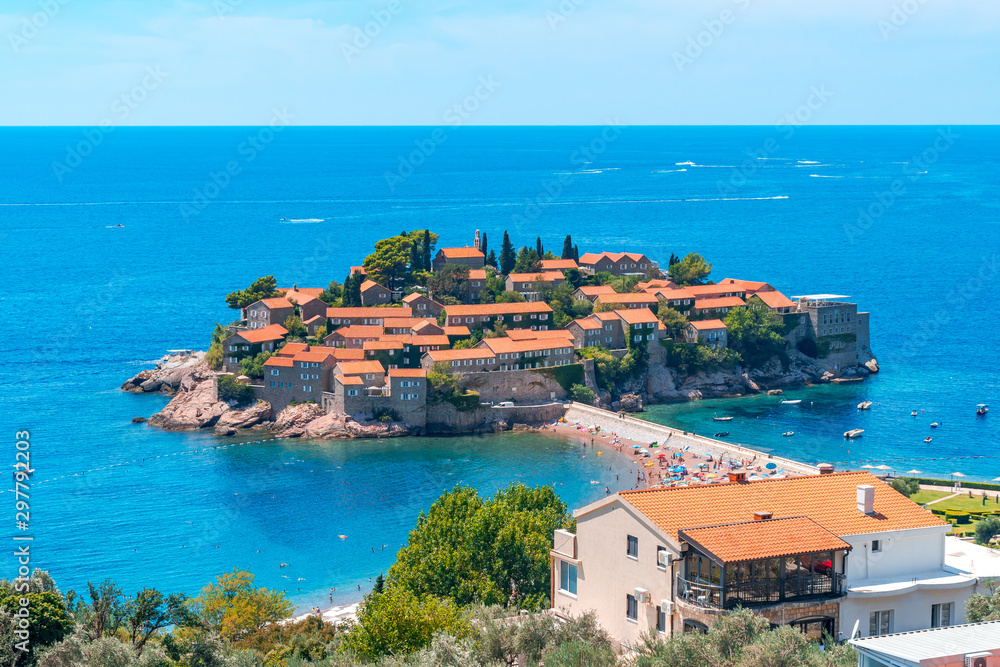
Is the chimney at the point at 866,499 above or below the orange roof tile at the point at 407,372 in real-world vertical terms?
below

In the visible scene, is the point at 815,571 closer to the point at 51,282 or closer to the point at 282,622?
the point at 282,622

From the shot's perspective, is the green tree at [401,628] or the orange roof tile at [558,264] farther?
the orange roof tile at [558,264]

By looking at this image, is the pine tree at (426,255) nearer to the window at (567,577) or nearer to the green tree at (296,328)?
the green tree at (296,328)

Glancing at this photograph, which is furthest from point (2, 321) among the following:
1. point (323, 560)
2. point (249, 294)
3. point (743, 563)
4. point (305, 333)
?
point (743, 563)

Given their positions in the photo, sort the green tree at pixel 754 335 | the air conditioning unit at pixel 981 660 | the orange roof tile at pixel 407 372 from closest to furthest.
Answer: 1. the air conditioning unit at pixel 981 660
2. the orange roof tile at pixel 407 372
3. the green tree at pixel 754 335

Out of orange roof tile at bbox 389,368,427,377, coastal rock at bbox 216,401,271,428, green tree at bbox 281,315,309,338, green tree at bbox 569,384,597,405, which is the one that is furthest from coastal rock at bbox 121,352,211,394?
green tree at bbox 569,384,597,405

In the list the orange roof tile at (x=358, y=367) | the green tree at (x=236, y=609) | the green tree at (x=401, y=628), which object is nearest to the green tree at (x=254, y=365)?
the orange roof tile at (x=358, y=367)

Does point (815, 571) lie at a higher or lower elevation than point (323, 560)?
higher
